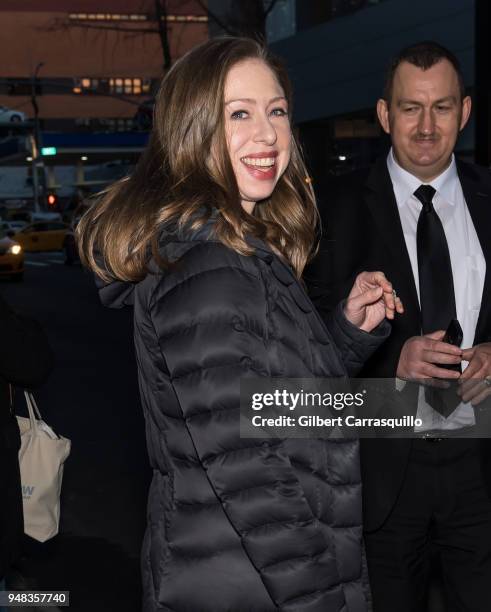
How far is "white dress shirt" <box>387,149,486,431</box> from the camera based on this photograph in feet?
12.0

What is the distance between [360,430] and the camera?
372 centimetres

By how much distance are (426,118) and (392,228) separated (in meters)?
0.43

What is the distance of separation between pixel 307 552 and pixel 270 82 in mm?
1251

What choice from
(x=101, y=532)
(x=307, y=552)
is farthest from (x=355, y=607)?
(x=101, y=532)

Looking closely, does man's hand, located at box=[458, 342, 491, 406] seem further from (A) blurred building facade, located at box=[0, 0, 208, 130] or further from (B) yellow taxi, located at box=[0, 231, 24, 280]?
(A) blurred building facade, located at box=[0, 0, 208, 130]

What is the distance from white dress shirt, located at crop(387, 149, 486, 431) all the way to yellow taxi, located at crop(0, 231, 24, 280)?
80.2 feet

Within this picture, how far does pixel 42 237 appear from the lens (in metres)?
43.9

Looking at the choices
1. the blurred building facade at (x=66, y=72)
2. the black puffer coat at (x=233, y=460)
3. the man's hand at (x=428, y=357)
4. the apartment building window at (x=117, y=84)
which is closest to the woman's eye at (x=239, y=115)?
the black puffer coat at (x=233, y=460)

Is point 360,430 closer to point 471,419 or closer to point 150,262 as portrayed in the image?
point 471,419

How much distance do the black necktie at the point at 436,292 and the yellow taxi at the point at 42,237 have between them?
41020 millimetres

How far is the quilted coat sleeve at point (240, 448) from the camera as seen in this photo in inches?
97.1

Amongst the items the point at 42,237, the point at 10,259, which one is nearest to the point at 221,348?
the point at 10,259

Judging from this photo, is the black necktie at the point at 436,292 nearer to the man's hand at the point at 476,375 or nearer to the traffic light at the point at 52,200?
the man's hand at the point at 476,375

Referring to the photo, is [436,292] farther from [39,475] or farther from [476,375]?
[39,475]
